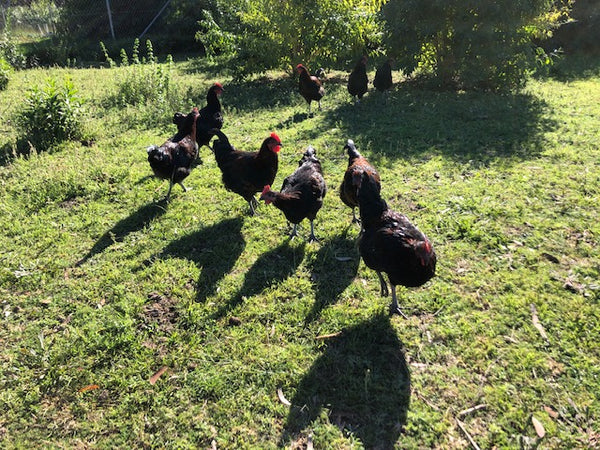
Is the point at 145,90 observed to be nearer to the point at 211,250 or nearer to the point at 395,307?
the point at 211,250

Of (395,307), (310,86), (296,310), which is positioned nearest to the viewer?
(395,307)

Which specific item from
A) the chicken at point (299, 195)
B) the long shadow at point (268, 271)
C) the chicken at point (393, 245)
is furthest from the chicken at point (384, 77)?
the chicken at point (393, 245)

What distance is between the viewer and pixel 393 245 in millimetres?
3307

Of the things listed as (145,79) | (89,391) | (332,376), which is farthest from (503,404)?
(145,79)

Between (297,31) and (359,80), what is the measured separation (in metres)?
3.24

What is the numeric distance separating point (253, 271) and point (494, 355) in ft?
8.57

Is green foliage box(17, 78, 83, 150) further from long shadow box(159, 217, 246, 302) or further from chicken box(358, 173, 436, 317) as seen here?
chicken box(358, 173, 436, 317)

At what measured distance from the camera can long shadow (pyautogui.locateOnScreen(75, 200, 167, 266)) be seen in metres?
4.89

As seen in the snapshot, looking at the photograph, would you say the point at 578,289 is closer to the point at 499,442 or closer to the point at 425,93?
the point at 499,442

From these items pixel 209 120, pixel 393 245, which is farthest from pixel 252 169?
pixel 209 120

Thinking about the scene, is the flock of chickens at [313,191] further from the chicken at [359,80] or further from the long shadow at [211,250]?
the chicken at [359,80]

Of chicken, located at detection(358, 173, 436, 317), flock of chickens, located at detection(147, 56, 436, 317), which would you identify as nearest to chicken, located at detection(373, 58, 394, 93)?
flock of chickens, located at detection(147, 56, 436, 317)

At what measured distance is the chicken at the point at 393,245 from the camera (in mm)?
3236

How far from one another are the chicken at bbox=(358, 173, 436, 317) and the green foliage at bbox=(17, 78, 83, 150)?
6.88 metres
